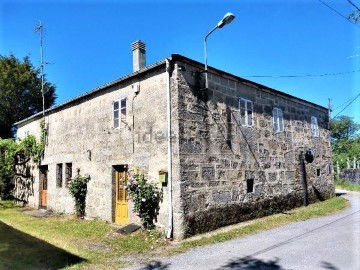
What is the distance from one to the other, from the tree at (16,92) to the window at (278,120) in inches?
871

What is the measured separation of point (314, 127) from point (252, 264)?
37.2 feet

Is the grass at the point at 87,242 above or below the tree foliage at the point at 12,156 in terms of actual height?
below

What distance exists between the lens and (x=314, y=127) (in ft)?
52.6

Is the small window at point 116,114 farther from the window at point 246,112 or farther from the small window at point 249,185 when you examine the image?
the small window at point 249,185

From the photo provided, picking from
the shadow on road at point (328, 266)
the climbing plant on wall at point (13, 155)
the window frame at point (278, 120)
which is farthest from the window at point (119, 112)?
the shadow on road at point (328, 266)

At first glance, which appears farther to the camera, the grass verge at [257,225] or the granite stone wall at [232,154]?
the granite stone wall at [232,154]

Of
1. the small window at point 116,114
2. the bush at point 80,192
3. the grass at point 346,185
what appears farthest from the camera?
the grass at point 346,185

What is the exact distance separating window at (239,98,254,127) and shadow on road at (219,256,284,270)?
5532 mm

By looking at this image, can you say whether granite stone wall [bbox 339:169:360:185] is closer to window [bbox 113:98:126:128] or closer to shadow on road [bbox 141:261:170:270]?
window [bbox 113:98:126:128]

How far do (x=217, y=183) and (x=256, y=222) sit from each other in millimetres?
2007

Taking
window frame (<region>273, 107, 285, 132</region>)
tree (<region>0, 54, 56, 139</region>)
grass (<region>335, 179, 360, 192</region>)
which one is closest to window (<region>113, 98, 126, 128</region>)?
window frame (<region>273, 107, 285, 132</region>)

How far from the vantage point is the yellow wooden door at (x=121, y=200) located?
35.5ft

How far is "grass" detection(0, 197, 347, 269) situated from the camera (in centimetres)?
718

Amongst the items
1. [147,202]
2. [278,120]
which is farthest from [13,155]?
[278,120]
